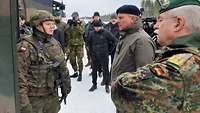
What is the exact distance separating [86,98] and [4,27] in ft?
18.2

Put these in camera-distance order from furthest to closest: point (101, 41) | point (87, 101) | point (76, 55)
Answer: point (76, 55) < point (101, 41) < point (87, 101)

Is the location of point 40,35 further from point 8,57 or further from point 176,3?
point 176,3

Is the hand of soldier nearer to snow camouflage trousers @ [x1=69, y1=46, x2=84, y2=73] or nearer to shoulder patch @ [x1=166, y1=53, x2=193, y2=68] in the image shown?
shoulder patch @ [x1=166, y1=53, x2=193, y2=68]

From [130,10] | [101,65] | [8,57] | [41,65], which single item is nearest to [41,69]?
[41,65]

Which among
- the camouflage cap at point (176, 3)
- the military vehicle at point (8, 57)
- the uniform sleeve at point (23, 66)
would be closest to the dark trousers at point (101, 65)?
the uniform sleeve at point (23, 66)

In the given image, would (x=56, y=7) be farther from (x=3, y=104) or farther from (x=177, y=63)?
(x=177, y=63)

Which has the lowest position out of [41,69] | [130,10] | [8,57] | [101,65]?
[101,65]

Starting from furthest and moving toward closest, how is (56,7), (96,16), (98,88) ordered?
(56,7) → (96,16) → (98,88)

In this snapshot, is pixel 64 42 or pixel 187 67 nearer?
pixel 187 67

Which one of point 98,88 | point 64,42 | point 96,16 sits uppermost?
point 96,16

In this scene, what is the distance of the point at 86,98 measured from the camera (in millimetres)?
8227

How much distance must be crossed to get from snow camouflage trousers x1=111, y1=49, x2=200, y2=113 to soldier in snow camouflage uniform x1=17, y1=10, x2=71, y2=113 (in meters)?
2.40

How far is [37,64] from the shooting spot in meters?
4.03

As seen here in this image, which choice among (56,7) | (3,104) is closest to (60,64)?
(3,104)
